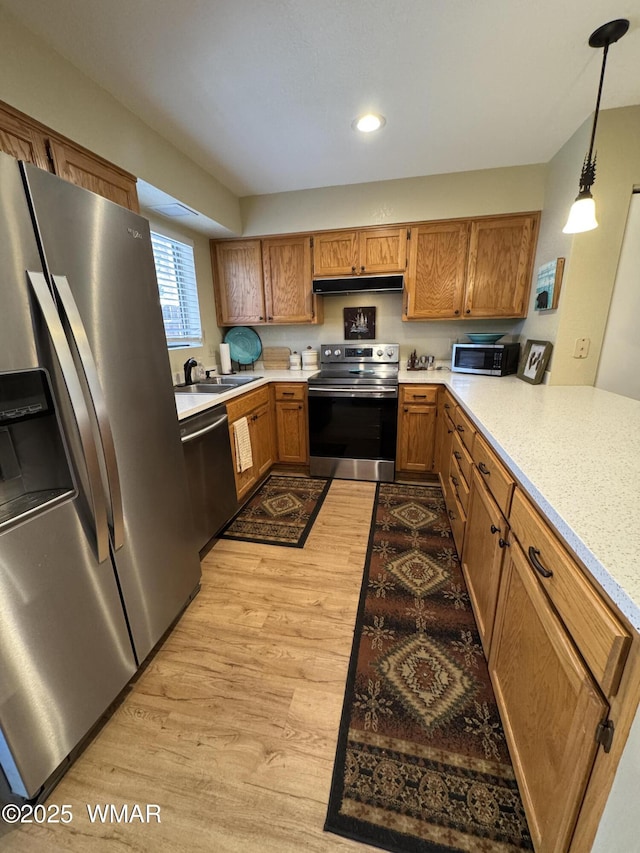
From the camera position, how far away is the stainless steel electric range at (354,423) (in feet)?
9.11

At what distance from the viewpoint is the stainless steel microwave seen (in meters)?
2.66

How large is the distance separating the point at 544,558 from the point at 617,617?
262mm

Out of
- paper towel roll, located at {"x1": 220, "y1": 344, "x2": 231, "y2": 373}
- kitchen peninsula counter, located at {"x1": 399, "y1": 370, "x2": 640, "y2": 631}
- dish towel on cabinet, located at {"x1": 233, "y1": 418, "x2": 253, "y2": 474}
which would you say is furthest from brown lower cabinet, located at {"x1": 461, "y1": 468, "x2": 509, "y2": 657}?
paper towel roll, located at {"x1": 220, "y1": 344, "x2": 231, "y2": 373}

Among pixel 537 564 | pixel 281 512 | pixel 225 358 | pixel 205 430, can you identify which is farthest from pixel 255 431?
pixel 537 564

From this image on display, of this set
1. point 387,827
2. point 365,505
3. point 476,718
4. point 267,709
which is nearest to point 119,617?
point 267,709

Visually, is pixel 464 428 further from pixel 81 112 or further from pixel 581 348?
pixel 81 112

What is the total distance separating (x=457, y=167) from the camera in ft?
8.54

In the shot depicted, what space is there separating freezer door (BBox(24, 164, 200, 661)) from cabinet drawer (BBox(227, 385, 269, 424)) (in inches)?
32.4

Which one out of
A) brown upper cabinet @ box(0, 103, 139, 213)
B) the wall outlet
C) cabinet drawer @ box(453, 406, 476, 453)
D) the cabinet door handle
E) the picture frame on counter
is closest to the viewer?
the cabinet door handle

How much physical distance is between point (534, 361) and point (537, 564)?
199 centimetres

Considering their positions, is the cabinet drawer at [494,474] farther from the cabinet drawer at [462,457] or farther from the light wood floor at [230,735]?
the light wood floor at [230,735]

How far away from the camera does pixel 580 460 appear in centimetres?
105

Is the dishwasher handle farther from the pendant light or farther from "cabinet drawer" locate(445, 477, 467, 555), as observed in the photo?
the pendant light

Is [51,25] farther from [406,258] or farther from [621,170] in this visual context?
[621,170]
